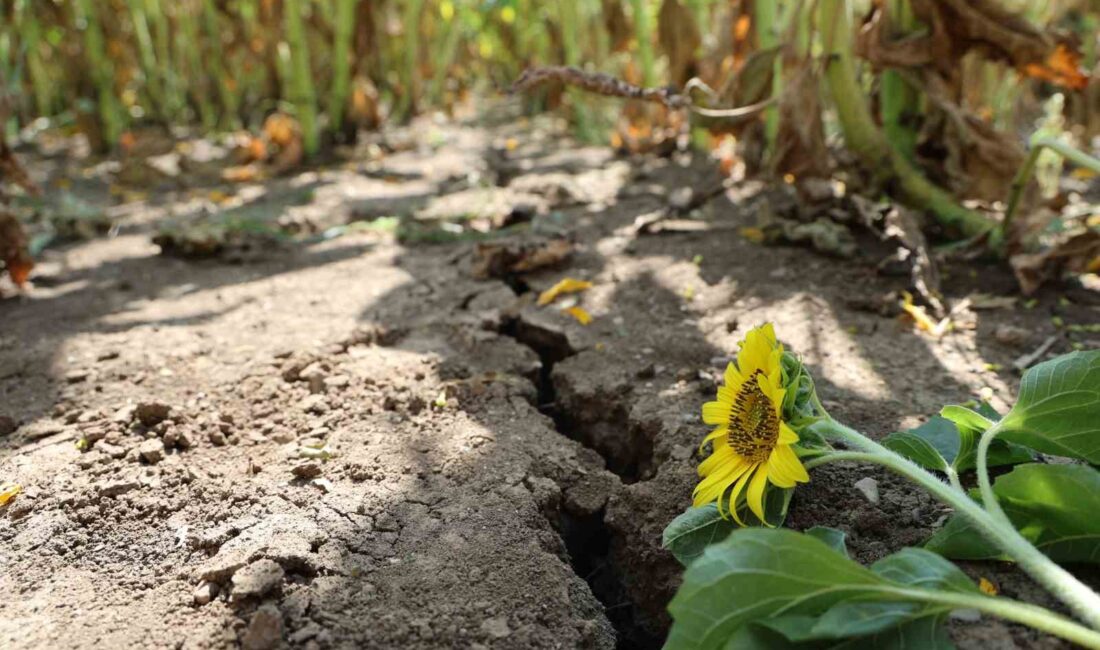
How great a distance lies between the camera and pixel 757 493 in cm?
113

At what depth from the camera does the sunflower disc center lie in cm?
117

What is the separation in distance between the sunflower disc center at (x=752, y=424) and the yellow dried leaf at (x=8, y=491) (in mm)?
1246

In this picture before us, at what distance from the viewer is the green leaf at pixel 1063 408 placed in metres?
1.12

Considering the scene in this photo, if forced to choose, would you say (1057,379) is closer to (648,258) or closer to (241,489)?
(241,489)

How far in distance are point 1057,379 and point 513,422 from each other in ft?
3.22

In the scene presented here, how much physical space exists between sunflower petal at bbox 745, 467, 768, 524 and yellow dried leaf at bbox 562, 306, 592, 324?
3.60 ft

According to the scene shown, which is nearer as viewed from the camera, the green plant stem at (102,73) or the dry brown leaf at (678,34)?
the dry brown leaf at (678,34)

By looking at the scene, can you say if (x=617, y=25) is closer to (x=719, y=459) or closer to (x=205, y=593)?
(x=719, y=459)

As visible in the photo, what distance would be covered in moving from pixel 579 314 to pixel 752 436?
3.56ft

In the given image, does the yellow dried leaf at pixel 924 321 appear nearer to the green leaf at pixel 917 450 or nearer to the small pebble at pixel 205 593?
the green leaf at pixel 917 450

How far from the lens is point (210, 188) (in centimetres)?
430

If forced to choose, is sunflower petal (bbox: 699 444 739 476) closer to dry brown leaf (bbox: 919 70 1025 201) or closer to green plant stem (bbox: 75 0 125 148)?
dry brown leaf (bbox: 919 70 1025 201)

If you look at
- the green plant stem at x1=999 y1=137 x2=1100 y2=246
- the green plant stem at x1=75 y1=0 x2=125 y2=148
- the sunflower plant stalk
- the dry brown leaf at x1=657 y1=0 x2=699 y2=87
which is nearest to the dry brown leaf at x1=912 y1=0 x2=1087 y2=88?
the green plant stem at x1=999 y1=137 x2=1100 y2=246

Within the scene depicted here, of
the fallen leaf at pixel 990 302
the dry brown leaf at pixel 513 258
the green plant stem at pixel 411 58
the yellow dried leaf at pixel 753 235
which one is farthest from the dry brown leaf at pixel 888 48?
the green plant stem at pixel 411 58
